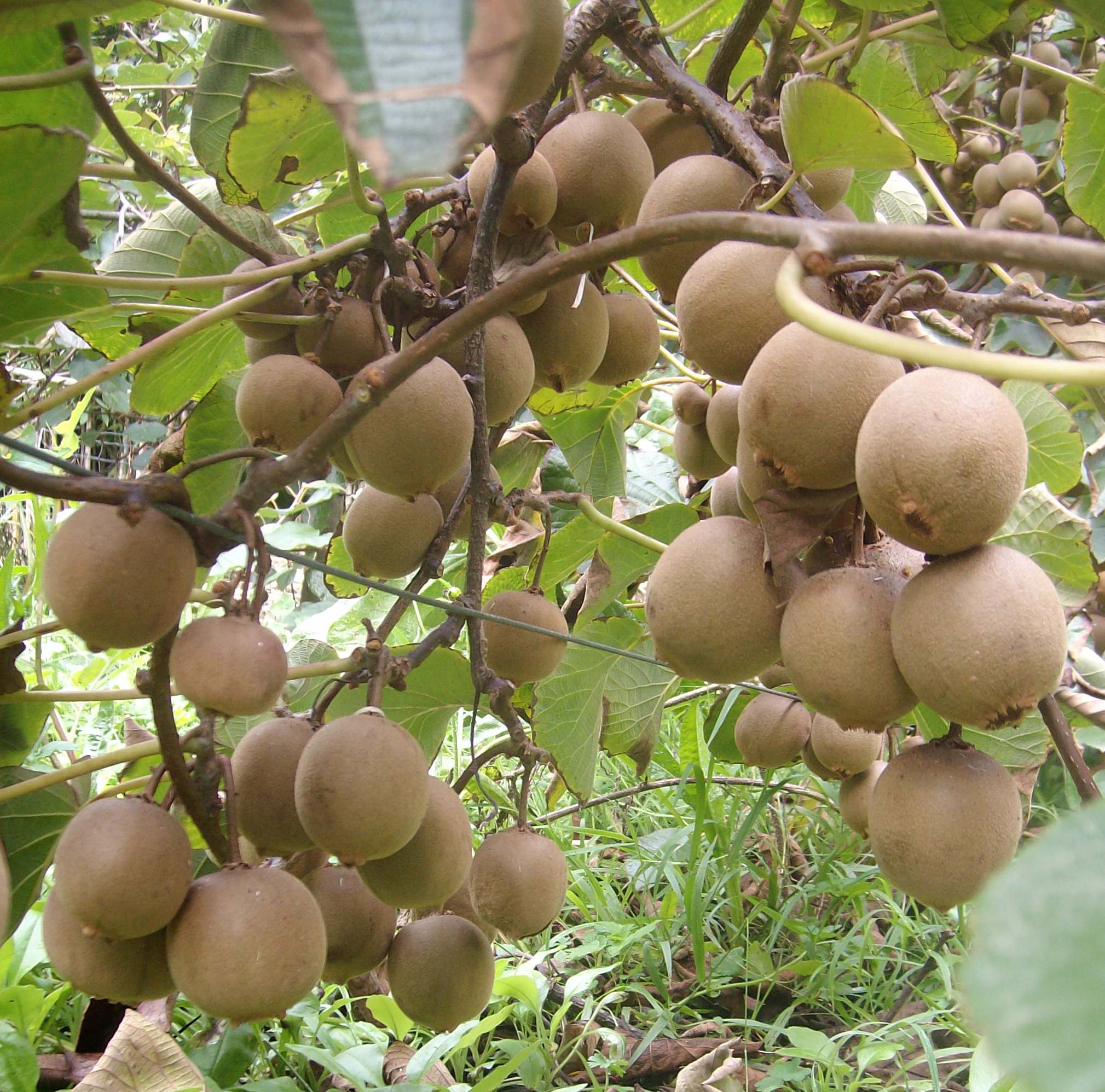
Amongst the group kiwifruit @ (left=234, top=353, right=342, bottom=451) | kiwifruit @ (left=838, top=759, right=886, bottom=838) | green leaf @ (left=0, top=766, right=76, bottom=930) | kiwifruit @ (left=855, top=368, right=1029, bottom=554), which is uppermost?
kiwifruit @ (left=855, top=368, right=1029, bottom=554)

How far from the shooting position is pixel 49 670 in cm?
247

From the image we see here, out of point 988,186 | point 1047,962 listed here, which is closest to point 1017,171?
point 988,186

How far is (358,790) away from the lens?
0.76 metres

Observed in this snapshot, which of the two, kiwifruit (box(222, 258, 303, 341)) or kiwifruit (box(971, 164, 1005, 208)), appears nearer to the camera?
kiwifruit (box(222, 258, 303, 341))

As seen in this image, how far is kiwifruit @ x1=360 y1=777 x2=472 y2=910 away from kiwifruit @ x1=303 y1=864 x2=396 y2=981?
61 millimetres

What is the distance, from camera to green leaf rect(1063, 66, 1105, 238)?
1.03 meters

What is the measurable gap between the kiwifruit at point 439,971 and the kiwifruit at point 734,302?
2.04ft

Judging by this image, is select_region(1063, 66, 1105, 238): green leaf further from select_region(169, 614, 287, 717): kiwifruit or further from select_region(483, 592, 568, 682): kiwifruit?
select_region(169, 614, 287, 717): kiwifruit

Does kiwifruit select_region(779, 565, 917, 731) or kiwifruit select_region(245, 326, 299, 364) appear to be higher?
kiwifruit select_region(245, 326, 299, 364)

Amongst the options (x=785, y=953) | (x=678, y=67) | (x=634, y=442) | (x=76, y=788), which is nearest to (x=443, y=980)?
(x=76, y=788)

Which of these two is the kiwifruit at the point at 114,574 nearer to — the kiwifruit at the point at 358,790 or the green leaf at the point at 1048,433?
the kiwifruit at the point at 358,790

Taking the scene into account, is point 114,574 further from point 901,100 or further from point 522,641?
point 901,100

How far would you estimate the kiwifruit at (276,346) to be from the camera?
94 cm

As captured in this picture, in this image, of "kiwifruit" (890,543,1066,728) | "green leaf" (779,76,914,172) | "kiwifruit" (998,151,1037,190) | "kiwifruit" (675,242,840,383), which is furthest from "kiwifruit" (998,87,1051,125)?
"kiwifruit" (890,543,1066,728)
